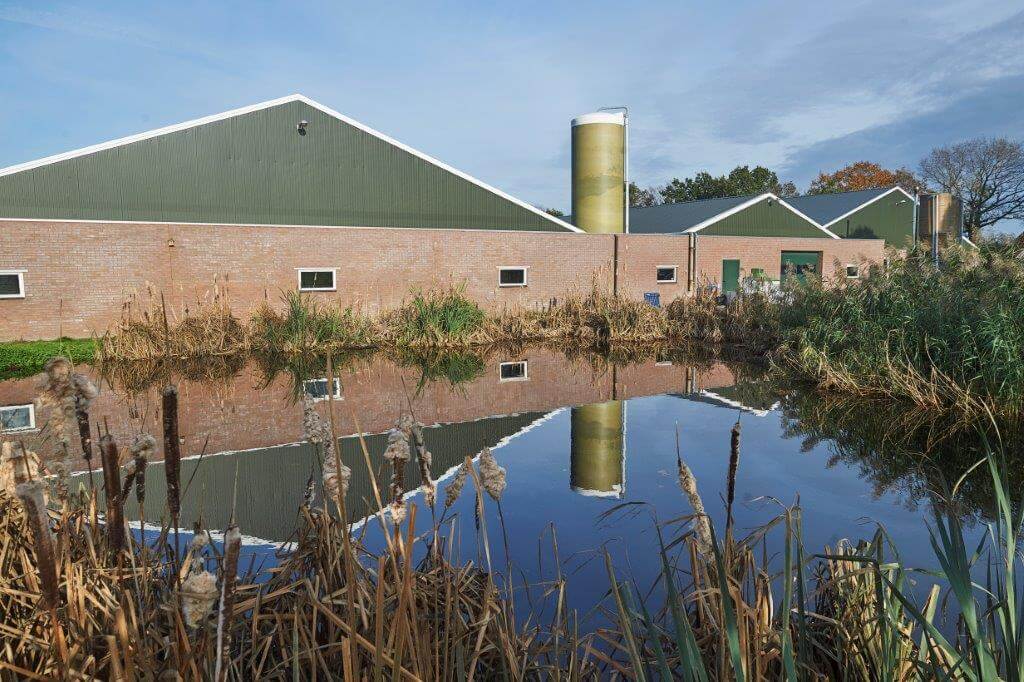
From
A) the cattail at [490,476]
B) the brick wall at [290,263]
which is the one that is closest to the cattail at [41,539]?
the cattail at [490,476]

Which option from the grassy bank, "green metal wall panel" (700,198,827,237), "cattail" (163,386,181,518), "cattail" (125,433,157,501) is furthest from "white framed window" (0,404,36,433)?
"green metal wall panel" (700,198,827,237)

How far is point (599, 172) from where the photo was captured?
2073 cm

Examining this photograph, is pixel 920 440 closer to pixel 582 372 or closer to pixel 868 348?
pixel 868 348

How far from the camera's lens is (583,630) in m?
3.34

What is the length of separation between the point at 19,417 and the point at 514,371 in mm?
6778

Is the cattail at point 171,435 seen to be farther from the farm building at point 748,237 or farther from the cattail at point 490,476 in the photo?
the farm building at point 748,237

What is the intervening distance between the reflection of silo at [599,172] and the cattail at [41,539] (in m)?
20.3

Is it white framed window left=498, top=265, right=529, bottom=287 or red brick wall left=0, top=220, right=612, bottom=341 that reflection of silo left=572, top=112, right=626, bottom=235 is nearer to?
red brick wall left=0, top=220, right=612, bottom=341

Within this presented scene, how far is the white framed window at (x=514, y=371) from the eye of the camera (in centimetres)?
1136

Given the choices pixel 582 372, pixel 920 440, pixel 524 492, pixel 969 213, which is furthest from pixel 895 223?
pixel 524 492

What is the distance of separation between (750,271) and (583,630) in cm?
2136

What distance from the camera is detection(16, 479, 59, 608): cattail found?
37.9 inches

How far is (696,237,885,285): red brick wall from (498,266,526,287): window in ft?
16.9

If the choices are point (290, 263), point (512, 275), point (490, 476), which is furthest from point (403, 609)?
point (512, 275)
